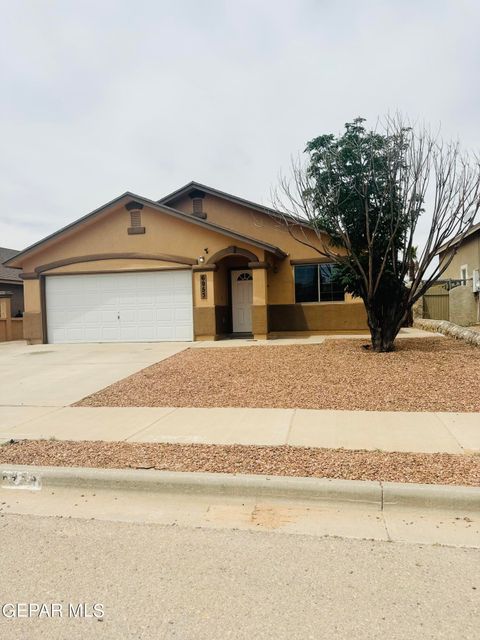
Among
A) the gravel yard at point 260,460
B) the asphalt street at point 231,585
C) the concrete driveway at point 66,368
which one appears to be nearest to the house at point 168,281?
the concrete driveway at point 66,368

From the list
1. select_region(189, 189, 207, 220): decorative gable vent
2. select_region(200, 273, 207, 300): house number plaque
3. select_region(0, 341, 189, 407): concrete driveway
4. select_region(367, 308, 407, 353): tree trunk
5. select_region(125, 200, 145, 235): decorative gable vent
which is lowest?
select_region(0, 341, 189, 407): concrete driveway

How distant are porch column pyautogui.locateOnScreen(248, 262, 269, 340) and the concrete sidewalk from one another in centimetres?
921

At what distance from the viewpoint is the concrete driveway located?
9008mm

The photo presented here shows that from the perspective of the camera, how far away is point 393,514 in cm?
405

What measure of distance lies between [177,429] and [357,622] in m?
4.00

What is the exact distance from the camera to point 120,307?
17.5 metres

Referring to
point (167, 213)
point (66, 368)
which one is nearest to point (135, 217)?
point (167, 213)

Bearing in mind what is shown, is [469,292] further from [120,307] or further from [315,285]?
[120,307]

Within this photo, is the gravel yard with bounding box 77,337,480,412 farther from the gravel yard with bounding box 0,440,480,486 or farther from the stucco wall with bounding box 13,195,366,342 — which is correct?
the stucco wall with bounding box 13,195,366,342

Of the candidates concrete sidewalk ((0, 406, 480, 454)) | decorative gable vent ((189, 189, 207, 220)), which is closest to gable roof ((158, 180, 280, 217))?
decorative gable vent ((189, 189, 207, 220))

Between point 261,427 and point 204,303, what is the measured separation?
35.0 feet

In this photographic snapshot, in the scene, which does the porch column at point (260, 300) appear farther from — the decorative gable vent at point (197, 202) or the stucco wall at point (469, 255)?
the stucco wall at point (469, 255)

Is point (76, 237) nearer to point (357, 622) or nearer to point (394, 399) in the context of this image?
point (394, 399)

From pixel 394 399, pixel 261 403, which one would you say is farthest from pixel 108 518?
Answer: pixel 394 399
